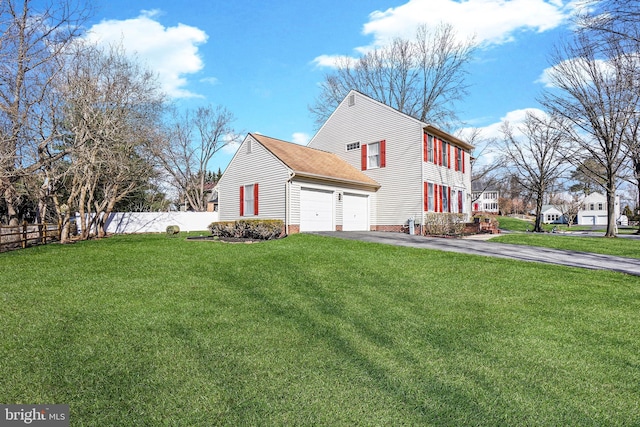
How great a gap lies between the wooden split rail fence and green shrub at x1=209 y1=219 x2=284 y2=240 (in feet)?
22.3

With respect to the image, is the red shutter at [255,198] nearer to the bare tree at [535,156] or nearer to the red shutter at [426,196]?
the red shutter at [426,196]

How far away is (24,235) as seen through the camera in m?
13.4

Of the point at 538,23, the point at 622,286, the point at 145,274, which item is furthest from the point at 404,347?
the point at 538,23

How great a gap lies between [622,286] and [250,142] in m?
14.5

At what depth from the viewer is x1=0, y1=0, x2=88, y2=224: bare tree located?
9734mm

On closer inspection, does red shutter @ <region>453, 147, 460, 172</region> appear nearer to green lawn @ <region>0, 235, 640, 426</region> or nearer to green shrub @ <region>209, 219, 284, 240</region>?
green shrub @ <region>209, 219, 284, 240</region>

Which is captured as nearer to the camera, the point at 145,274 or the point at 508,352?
the point at 508,352

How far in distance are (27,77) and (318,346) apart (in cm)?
1355

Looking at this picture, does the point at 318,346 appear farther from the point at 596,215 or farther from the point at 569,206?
the point at 596,215

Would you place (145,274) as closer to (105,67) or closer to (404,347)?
(404,347)

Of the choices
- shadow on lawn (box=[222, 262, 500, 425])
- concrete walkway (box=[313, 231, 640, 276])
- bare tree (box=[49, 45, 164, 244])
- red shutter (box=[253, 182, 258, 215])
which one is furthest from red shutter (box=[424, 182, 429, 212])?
bare tree (box=[49, 45, 164, 244])

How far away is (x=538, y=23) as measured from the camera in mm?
9867

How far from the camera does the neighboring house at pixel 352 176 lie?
15906mm

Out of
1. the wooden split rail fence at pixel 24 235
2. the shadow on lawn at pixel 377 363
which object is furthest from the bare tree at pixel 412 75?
the shadow on lawn at pixel 377 363
